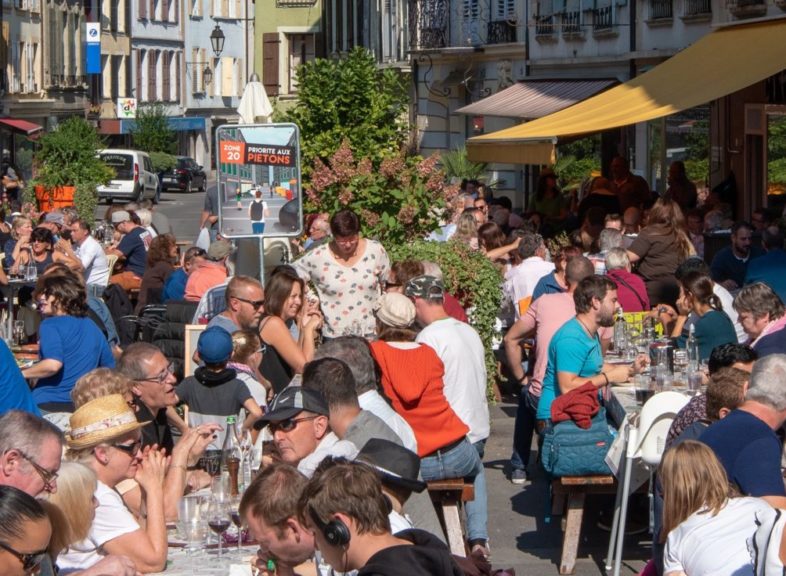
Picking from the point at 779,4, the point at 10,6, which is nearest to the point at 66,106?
the point at 10,6

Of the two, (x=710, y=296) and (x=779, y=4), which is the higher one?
(x=779, y=4)

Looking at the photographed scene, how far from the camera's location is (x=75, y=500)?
5.47 meters

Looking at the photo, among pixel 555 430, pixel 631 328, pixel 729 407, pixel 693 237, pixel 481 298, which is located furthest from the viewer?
pixel 693 237

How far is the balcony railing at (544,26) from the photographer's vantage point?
1153 inches

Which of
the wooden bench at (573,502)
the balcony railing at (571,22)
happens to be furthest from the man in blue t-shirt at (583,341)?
the balcony railing at (571,22)

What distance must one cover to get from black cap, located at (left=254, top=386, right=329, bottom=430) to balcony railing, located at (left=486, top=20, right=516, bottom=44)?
26.0 metres

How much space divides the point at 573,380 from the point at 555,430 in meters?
0.35

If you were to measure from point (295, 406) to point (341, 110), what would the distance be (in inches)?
525

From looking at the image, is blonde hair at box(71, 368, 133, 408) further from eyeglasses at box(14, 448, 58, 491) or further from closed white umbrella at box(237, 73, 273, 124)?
closed white umbrella at box(237, 73, 273, 124)

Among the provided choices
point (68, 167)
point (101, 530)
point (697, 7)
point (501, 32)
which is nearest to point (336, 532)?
point (101, 530)

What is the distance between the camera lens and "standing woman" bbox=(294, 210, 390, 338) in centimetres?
1123

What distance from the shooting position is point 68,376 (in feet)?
30.9

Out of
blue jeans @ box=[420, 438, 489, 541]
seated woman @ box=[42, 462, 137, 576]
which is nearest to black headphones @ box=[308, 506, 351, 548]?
Answer: seated woman @ box=[42, 462, 137, 576]

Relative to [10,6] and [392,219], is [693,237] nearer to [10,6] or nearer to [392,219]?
[392,219]
